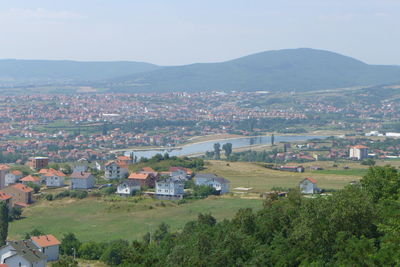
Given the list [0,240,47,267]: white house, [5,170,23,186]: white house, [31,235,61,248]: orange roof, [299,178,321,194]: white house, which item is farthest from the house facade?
[299,178,321,194]: white house

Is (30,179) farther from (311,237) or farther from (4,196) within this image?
(311,237)

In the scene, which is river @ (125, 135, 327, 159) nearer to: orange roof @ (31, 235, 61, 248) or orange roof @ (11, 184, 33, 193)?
orange roof @ (11, 184, 33, 193)

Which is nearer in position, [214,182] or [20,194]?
[20,194]

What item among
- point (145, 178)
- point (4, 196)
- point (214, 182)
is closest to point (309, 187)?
point (214, 182)

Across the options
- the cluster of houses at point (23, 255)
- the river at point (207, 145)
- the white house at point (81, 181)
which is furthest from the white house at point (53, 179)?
the river at point (207, 145)

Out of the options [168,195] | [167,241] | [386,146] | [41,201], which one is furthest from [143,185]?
[386,146]

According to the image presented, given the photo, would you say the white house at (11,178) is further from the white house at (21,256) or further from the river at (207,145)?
the river at (207,145)

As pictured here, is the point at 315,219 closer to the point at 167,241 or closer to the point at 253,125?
the point at 167,241
